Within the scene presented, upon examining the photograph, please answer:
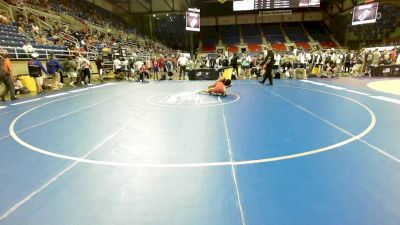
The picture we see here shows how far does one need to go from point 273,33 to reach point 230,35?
7298 mm

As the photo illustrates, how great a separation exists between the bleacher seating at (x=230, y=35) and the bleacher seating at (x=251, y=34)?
48.4 inches

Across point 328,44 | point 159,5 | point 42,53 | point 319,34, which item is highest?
point 159,5

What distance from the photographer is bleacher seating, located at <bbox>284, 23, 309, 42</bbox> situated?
4028 cm

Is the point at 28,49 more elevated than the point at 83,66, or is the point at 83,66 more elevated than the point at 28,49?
the point at 28,49

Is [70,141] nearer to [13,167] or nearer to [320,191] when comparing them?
[13,167]

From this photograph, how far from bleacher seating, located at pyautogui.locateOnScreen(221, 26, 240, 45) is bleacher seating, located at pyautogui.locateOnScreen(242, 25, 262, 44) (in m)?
1.23

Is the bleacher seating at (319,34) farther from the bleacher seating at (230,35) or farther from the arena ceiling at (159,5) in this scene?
the bleacher seating at (230,35)

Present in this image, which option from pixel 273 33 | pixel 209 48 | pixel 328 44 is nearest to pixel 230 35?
pixel 209 48

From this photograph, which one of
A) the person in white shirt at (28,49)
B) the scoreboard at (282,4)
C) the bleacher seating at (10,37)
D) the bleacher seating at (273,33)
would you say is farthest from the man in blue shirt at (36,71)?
the bleacher seating at (273,33)

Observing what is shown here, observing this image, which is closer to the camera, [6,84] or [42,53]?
[6,84]

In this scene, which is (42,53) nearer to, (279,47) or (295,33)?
(279,47)

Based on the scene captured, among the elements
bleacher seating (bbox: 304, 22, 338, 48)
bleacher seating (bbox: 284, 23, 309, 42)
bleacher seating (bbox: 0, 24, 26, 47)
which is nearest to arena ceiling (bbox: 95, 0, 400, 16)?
bleacher seating (bbox: 304, 22, 338, 48)

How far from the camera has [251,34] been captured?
42094 mm

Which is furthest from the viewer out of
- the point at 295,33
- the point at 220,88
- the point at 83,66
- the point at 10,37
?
the point at 295,33
